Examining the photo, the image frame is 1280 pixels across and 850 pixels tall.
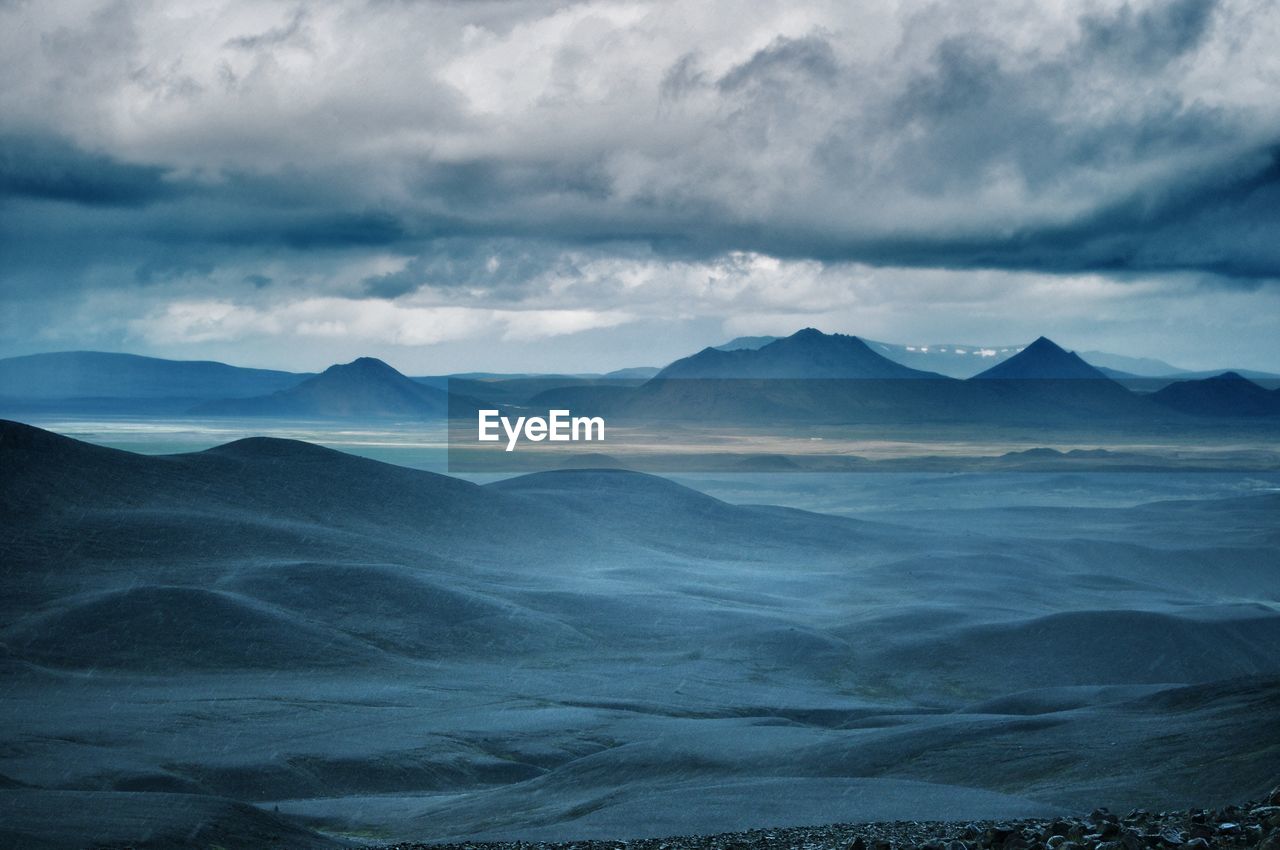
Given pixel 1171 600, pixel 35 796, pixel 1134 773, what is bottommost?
pixel 1171 600

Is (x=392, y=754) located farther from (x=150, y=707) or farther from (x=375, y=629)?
(x=375, y=629)

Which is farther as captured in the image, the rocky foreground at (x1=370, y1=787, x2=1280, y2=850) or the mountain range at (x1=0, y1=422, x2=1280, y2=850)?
the mountain range at (x1=0, y1=422, x2=1280, y2=850)

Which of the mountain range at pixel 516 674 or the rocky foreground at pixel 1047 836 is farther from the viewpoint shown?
the mountain range at pixel 516 674

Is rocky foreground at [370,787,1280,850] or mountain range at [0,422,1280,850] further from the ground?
rocky foreground at [370,787,1280,850]

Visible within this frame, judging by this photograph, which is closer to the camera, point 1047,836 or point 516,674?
point 1047,836

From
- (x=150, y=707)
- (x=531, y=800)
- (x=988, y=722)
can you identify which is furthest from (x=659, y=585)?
(x=531, y=800)

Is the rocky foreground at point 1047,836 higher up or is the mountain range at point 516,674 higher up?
the rocky foreground at point 1047,836

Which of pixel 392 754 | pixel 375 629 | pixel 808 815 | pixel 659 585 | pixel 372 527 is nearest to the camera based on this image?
pixel 808 815

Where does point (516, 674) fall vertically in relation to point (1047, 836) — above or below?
below
